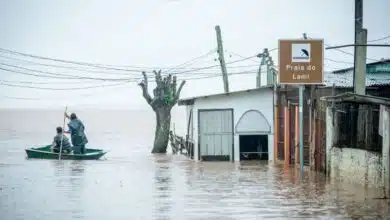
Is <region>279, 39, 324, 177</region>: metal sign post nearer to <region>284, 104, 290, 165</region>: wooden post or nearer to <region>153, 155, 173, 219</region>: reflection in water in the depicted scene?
<region>153, 155, 173, 219</region>: reflection in water

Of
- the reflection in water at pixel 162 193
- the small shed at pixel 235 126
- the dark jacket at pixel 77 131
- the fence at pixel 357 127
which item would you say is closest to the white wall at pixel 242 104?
the small shed at pixel 235 126

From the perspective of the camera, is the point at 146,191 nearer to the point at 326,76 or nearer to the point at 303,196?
the point at 303,196

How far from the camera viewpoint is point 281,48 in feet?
73.6

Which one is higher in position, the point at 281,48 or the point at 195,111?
the point at 281,48

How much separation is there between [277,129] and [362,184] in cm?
1168

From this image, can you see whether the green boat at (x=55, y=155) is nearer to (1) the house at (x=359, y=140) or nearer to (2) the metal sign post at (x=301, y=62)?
(2) the metal sign post at (x=301, y=62)

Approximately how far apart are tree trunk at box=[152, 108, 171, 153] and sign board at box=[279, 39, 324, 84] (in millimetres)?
19092

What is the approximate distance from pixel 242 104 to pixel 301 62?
958 centimetres

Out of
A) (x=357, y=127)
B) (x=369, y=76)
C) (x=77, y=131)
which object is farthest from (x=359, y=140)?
(x=77, y=131)

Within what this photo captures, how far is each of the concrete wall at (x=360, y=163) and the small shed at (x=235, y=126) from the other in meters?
9.89

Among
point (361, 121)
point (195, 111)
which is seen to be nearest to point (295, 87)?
point (195, 111)

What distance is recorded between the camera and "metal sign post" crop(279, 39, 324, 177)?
22438 mm

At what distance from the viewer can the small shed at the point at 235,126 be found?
31.6m

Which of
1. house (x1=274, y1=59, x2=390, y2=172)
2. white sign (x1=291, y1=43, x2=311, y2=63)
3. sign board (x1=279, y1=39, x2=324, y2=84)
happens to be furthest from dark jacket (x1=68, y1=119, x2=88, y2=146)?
white sign (x1=291, y1=43, x2=311, y2=63)
